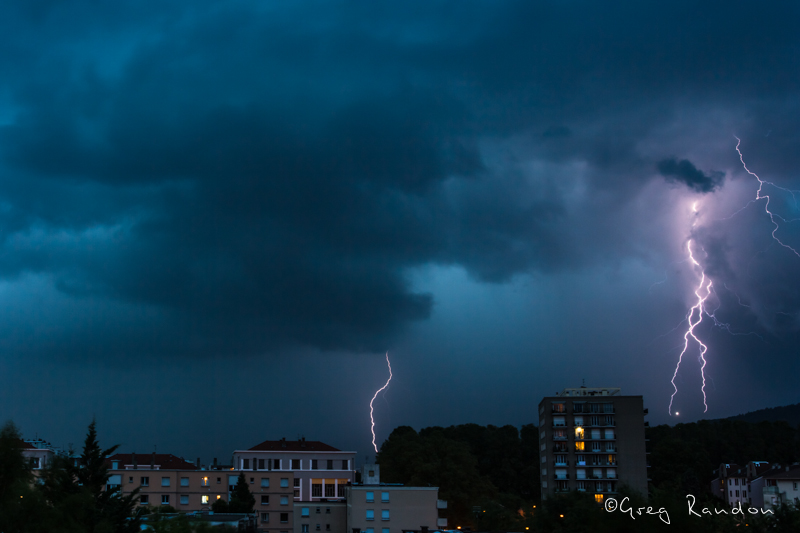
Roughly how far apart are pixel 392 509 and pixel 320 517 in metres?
9.48

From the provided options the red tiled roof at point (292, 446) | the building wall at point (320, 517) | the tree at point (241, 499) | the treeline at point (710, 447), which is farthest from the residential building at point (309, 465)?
the treeline at point (710, 447)

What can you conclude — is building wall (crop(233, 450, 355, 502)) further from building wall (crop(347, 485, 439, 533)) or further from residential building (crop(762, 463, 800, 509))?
residential building (crop(762, 463, 800, 509))

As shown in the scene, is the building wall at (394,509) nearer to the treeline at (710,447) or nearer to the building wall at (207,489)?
the building wall at (207,489)

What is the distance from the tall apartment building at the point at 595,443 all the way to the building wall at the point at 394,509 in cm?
3303

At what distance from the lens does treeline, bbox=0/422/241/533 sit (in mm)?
33250

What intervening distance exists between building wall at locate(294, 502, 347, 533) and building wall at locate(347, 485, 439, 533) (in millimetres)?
4867

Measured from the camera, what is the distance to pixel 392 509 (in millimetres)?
62750

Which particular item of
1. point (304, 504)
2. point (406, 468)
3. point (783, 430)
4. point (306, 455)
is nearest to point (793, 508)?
point (304, 504)

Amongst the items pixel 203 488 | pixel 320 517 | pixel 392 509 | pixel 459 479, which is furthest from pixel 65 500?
pixel 459 479

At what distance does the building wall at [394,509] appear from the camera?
62375mm

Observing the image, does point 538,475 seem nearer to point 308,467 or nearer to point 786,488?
point 786,488

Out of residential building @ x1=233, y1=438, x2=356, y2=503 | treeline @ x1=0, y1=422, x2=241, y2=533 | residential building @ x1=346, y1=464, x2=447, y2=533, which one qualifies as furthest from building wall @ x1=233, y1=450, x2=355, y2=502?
treeline @ x1=0, y1=422, x2=241, y2=533

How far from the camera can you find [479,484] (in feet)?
302

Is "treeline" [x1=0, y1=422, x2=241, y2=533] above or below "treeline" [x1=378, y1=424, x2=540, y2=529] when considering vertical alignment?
above
